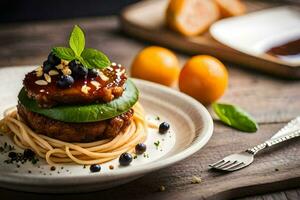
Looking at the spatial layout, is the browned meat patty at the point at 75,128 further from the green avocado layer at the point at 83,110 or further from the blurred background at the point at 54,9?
the blurred background at the point at 54,9

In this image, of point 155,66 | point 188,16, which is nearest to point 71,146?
point 155,66

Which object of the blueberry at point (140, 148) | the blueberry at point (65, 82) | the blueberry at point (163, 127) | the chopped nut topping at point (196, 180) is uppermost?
the blueberry at point (65, 82)

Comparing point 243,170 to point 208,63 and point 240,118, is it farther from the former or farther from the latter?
point 208,63

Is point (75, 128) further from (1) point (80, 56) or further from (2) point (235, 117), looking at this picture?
(2) point (235, 117)

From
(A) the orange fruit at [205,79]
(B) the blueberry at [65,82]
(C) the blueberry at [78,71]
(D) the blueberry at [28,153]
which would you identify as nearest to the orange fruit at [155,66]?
(A) the orange fruit at [205,79]

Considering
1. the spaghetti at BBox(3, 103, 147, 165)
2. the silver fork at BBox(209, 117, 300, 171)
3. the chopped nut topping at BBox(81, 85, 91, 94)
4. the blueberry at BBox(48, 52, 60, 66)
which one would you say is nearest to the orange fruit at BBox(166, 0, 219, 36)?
the silver fork at BBox(209, 117, 300, 171)

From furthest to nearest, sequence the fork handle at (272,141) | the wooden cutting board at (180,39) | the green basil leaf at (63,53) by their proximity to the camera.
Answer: the wooden cutting board at (180,39)
the fork handle at (272,141)
the green basil leaf at (63,53)

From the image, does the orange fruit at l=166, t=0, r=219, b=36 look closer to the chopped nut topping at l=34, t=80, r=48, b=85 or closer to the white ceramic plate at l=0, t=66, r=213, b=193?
the white ceramic plate at l=0, t=66, r=213, b=193
